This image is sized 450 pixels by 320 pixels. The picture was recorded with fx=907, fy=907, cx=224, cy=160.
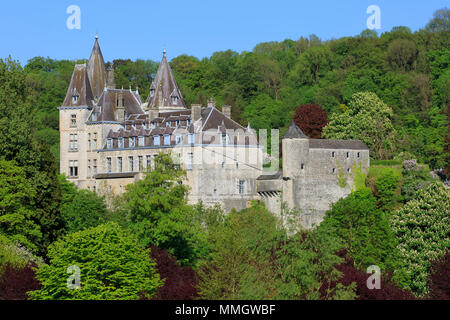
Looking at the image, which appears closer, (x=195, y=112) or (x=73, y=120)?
(x=195, y=112)

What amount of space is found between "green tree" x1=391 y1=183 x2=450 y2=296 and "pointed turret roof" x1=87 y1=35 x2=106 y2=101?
31.1 meters

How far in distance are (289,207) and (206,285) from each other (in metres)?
23.4

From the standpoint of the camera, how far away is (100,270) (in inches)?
1793

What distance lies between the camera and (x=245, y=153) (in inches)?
2714

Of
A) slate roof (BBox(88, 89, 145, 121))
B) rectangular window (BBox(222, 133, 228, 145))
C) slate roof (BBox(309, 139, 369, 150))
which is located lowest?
slate roof (BBox(309, 139, 369, 150))

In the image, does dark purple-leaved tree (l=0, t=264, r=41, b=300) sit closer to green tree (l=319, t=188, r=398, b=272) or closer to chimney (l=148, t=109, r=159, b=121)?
green tree (l=319, t=188, r=398, b=272)

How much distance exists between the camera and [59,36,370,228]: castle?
65.6 metres

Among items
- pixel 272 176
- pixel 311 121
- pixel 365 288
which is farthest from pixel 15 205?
pixel 311 121

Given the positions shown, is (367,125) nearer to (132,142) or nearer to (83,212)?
(132,142)

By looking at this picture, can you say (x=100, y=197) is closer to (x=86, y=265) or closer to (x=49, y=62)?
(x=86, y=265)

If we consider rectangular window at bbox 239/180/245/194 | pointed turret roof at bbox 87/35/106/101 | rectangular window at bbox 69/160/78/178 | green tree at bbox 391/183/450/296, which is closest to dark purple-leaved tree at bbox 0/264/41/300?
green tree at bbox 391/183/450/296

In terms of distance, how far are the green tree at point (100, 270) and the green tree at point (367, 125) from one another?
105 feet

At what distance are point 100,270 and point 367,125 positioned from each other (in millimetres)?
35728

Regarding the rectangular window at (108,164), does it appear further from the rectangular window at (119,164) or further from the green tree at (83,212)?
the green tree at (83,212)
